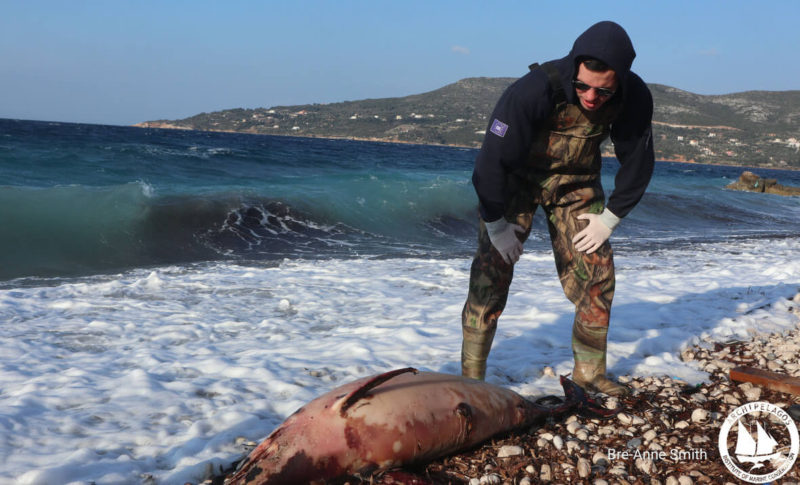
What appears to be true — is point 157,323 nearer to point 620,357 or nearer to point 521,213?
point 521,213

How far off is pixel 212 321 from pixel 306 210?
9872 mm

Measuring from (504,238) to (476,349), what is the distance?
733 mm

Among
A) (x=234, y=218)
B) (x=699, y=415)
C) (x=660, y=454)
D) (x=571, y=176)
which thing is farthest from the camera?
(x=234, y=218)

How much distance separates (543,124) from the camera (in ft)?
10.2

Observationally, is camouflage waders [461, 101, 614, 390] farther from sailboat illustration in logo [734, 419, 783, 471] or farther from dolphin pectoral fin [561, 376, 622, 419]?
sailboat illustration in logo [734, 419, 783, 471]

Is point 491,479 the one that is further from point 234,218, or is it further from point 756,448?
point 234,218

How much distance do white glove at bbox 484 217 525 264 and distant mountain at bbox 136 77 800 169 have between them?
83.0 m

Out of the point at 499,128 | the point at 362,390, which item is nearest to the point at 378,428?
the point at 362,390

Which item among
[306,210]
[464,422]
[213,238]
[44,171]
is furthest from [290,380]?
[44,171]

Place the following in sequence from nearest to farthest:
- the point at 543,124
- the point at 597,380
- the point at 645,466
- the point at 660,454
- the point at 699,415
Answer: the point at 645,466 → the point at 660,454 → the point at 543,124 → the point at 699,415 → the point at 597,380

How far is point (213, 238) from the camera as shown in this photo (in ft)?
39.2

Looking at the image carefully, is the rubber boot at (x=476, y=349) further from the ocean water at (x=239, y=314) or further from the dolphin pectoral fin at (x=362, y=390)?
the dolphin pectoral fin at (x=362, y=390)
